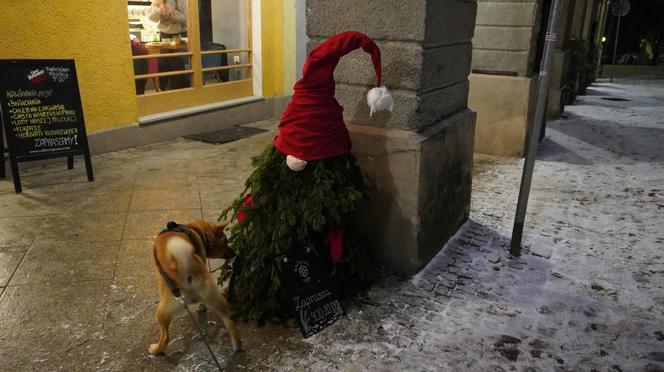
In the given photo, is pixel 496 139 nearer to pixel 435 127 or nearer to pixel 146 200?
pixel 435 127

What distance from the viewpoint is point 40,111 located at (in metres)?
5.88

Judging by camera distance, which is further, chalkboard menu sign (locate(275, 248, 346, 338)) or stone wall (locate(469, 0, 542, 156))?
stone wall (locate(469, 0, 542, 156))

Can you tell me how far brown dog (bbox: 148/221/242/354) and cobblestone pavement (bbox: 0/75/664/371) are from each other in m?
0.27

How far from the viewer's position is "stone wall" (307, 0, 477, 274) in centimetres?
376

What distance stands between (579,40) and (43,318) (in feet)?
38.6

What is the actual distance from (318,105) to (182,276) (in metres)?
1.37

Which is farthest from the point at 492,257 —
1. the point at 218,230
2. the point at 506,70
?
the point at 506,70

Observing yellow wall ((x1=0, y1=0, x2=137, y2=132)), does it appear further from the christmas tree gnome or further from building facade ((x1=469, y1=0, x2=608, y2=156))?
building facade ((x1=469, y1=0, x2=608, y2=156))

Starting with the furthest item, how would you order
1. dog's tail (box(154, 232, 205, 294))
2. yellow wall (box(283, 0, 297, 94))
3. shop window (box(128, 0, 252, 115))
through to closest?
yellow wall (box(283, 0, 297, 94)) → shop window (box(128, 0, 252, 115)) → dog's tail (box(154, 232, 205, 294))

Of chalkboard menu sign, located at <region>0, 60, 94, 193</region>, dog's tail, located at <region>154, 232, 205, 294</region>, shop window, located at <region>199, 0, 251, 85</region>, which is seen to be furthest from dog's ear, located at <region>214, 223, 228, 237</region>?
shop window, located at <region>199, 0, 251, 85</region>

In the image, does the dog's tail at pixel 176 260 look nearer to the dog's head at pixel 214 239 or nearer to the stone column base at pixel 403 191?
the dog's head at pixel 214 239

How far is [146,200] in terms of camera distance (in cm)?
559

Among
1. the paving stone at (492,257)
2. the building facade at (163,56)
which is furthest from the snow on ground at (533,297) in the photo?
the building facade at (163,56)

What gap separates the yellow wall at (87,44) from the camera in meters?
6.27
